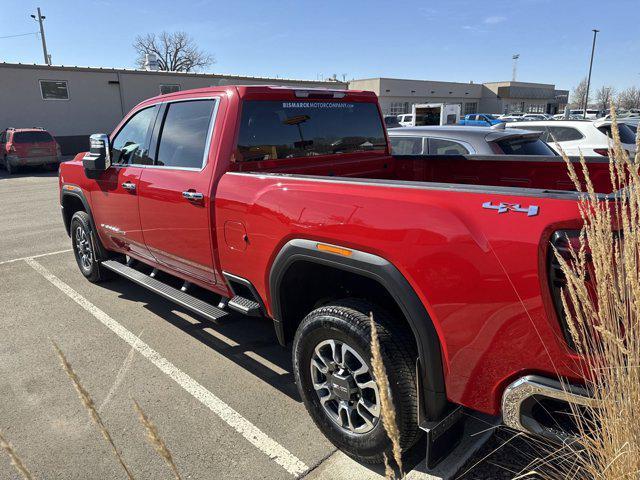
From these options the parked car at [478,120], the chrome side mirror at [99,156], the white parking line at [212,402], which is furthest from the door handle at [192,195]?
the parked car at [478,120]

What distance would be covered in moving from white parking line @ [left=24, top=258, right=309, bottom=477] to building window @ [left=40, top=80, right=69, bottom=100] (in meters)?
23.6

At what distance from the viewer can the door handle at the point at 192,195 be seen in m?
3.38

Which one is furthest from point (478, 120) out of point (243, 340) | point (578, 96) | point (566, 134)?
point (578, 96)

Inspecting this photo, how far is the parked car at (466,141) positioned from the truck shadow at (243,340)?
10.5 feet

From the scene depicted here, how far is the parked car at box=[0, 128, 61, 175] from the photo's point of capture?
18.4 metres

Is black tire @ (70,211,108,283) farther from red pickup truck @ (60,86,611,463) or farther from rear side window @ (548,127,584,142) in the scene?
rear side window @ (548,127,584,142)

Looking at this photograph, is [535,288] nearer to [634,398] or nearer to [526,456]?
[634,398]

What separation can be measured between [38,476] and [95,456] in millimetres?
293

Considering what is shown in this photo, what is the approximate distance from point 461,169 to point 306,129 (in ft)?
4.91

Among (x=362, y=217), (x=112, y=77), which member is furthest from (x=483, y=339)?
(x=112, y=77)

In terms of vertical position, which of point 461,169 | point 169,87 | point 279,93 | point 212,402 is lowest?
point 212,402

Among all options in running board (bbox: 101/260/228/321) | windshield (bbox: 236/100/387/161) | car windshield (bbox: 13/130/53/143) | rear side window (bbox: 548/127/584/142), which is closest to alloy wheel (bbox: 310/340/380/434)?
running board (bbox: 101/260/228/321)

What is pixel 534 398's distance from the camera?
1862 mm

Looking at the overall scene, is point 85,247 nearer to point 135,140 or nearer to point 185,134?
point 135,140
